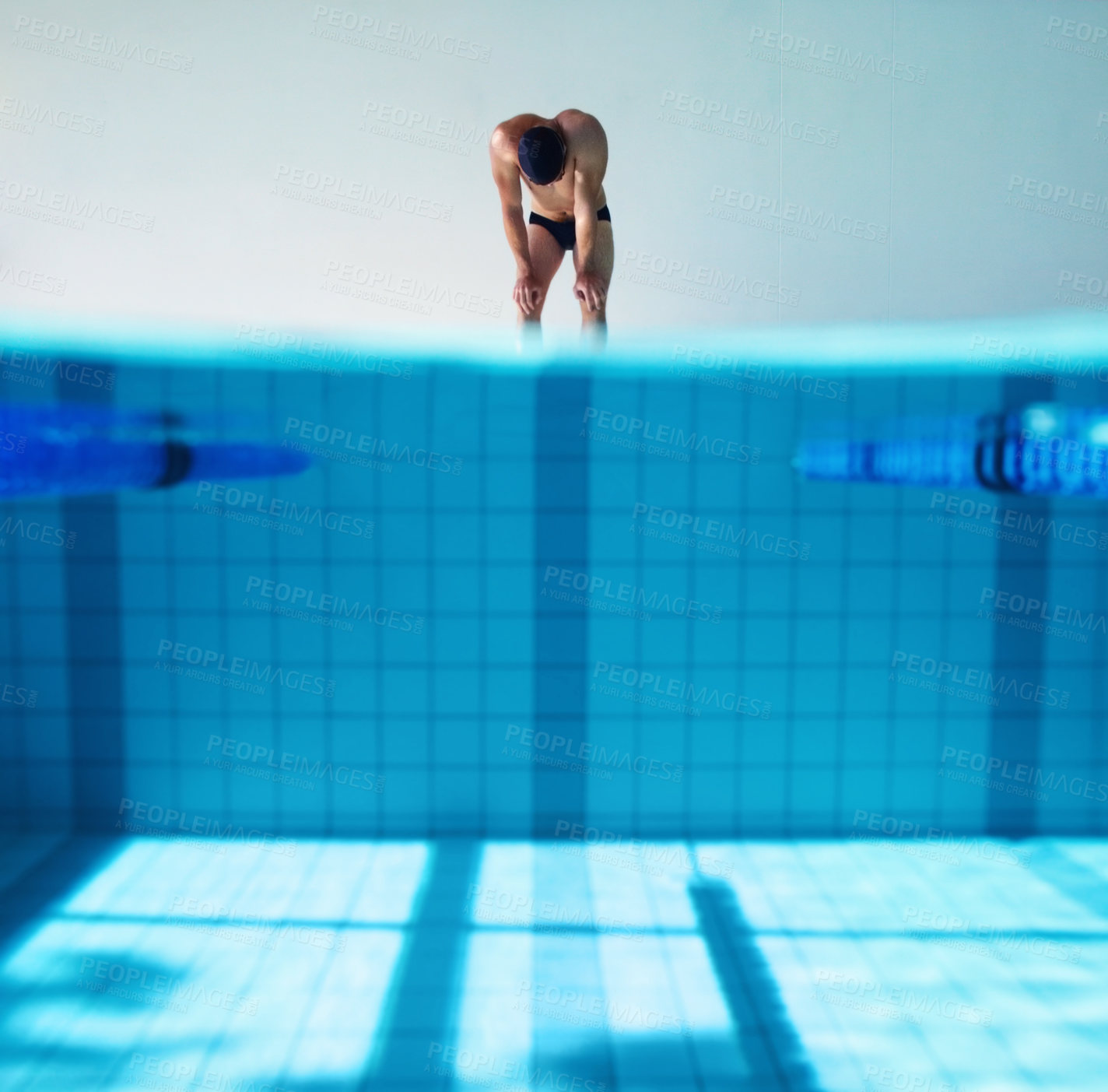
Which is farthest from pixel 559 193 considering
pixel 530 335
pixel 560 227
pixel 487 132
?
pixel 487 132

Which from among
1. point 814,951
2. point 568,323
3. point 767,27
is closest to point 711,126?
point 767,27

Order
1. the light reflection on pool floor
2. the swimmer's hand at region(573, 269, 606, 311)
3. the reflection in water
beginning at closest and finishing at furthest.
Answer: the reflection in water → the light reflection on pool floor → the swimmer's hand at region(573, 269, 606, 311)

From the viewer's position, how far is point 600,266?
494 cm

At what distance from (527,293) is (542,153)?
80cm

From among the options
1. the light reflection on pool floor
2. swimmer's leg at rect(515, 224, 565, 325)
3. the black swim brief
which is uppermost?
the black swim brief

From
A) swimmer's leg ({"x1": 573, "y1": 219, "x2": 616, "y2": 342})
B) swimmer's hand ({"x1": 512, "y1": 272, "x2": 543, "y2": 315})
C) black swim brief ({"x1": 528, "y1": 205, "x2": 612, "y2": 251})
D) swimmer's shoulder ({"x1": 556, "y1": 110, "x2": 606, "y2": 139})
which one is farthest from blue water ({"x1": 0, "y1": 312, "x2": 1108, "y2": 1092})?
swimmer's shoulder ({"x1": 556, "y1": 110, "x2": 606, "y2": 139})

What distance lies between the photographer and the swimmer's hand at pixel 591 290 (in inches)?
191

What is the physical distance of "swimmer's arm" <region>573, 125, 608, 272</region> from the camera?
4.62m

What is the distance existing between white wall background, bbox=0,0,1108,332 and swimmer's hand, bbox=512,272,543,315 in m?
2.37

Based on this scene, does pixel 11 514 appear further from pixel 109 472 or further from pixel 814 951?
pixel 814 951

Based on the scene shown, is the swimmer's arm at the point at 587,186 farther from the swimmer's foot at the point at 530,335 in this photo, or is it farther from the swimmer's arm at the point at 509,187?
the swimmer's foot at the point at 530,335

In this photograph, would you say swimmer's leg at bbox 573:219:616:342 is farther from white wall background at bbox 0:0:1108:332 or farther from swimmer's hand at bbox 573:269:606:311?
white wall background at bbox 0:0:1108:332

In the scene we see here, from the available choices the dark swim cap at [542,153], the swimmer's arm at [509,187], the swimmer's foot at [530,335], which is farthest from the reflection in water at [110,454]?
the dark swim cap at [542,153]

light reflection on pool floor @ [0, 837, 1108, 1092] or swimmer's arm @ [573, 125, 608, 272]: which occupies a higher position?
swimmer's arm @ [573, 125, 608, 272]
